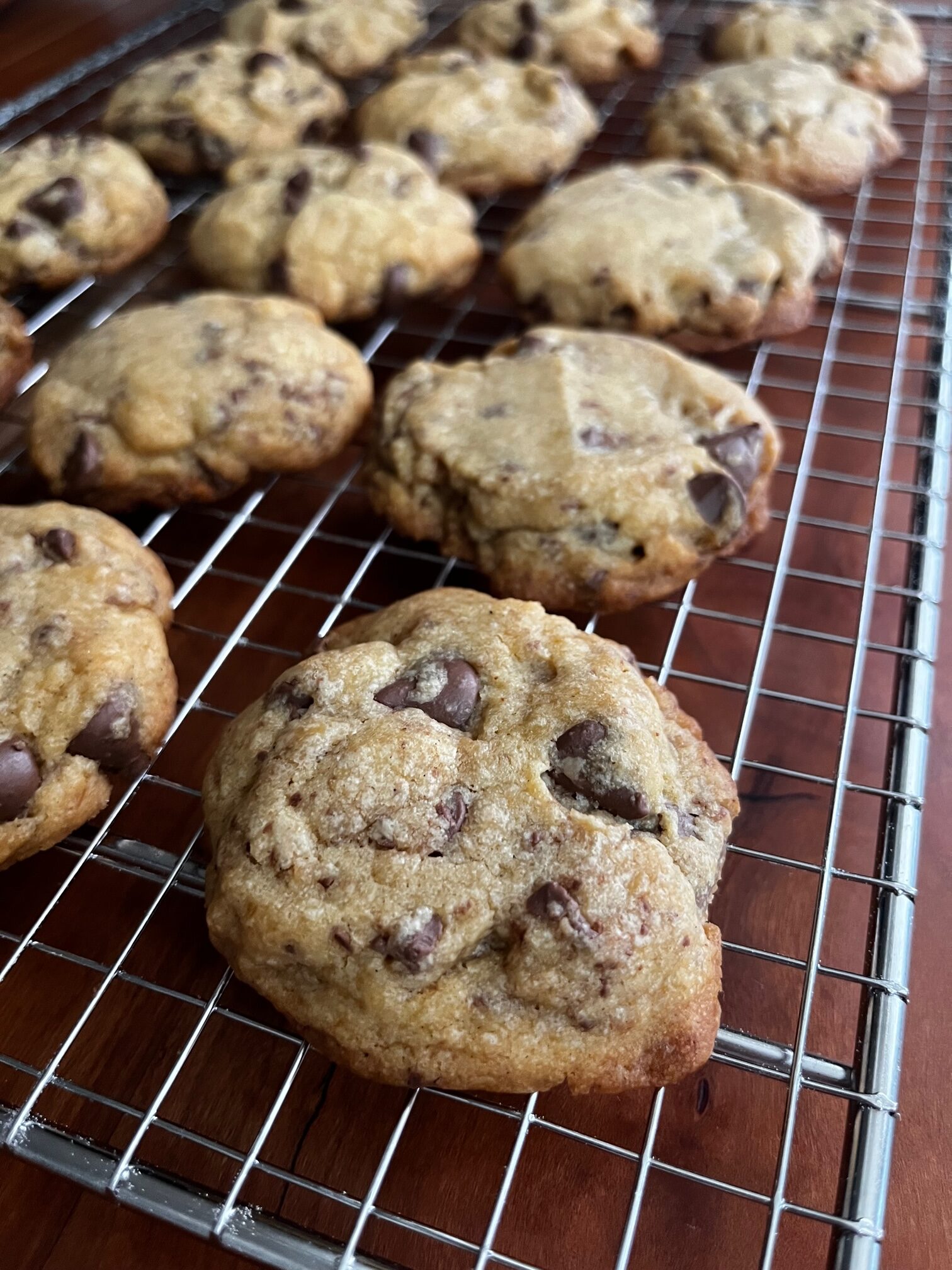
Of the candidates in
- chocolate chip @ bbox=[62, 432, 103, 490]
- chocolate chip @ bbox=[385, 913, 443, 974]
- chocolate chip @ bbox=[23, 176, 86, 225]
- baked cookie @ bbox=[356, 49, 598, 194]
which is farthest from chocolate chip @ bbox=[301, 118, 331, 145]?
chocolate chip @ bbox=[385, 913, 443, 974]

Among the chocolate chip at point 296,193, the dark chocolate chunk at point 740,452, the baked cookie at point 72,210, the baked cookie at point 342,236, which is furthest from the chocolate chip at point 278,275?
the dark chocolate chunk at point 740,452

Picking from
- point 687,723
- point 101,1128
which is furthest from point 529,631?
point 101,1128

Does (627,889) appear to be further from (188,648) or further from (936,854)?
(188,648)

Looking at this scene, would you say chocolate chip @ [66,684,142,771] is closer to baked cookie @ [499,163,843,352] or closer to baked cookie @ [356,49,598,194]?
baked cookie @ [499,163,843,352]

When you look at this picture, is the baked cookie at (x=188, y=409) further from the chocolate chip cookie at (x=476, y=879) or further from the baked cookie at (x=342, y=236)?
the chocolate chip cookie at (x=476, y=879)

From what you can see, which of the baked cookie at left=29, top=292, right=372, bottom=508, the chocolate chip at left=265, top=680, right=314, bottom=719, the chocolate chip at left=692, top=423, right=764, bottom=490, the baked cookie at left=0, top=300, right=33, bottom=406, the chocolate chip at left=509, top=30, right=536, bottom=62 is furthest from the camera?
the chocolate chip at left=509, top=30, right=536, bottom=62

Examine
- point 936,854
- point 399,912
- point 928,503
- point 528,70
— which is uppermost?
point 528,70

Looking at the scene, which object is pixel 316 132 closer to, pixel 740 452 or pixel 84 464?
pixel 84 464
